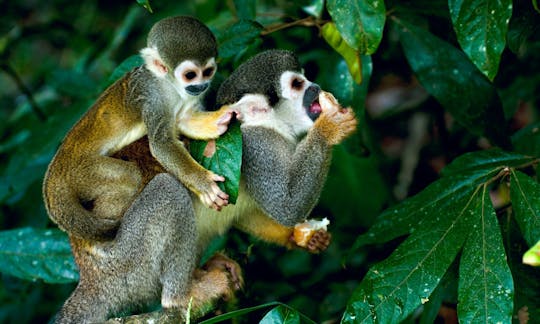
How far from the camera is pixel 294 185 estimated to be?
3318 millimetres

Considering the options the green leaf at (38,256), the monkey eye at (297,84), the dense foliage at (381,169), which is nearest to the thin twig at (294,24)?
the dense foliage at (381,169)

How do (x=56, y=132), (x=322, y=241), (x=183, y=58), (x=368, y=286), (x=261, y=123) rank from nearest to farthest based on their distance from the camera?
(x=368, y=286) < (x=183, y=58) < (x=261, y=123) < (x=322, y=241) < (x=56, y=132)

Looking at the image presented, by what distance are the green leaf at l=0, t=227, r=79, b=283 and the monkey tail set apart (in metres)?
0.59

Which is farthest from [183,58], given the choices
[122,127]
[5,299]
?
[5,299]

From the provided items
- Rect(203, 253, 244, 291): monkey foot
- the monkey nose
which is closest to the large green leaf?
Rect(203, 253, 244, 291): monkey foot

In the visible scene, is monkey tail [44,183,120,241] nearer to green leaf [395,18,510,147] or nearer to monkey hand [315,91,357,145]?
monkey hand [315,91,357,145]

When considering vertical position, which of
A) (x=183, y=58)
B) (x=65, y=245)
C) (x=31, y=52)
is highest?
(x=183, y=58)

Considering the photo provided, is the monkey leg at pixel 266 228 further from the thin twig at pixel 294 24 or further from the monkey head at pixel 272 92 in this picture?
the thin twig at pixel 294 24

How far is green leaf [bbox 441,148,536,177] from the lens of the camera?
3119 millimetres

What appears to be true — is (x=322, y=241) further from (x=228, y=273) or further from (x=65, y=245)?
(x=65, y=245)

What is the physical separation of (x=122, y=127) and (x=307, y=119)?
84 cm

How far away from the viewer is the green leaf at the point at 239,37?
3.55 meters

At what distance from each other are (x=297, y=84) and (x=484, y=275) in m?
1.21

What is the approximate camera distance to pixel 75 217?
10.3 feet
